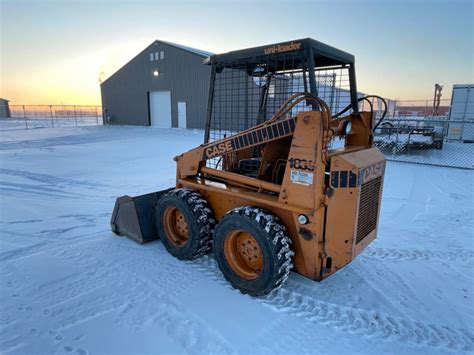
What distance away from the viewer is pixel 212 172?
369 cm

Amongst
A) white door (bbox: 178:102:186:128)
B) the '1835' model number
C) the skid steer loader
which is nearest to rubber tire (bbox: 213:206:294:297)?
the skid steer loader

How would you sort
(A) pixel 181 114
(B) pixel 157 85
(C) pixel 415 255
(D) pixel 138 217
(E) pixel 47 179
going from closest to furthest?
(C) pixel 415 255, (D) pixel 138 217, (E) pixel 47 179, (A) pixel 181 114, (B) pixel 157 85

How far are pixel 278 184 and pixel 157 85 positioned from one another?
24.3 m

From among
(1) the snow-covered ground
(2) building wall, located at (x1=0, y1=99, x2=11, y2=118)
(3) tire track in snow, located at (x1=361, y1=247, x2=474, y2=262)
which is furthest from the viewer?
(2) building wall, located at (x1=0, y1=99, x2=11, y2=118)

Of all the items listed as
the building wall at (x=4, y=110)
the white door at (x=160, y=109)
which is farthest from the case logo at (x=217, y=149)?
the building wall at (x=4, y=110)

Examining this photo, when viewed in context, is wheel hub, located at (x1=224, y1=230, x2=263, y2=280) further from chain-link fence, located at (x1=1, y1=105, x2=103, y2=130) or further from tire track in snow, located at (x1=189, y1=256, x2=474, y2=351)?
chain-link fence, located at (x1=1, y1=105, x2=103, y2=130)

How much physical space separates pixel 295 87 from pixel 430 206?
4.18 meters

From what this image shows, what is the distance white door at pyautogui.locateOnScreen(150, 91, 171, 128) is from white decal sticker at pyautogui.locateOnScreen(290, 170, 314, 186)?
23.4m

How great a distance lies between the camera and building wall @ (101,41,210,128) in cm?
2253

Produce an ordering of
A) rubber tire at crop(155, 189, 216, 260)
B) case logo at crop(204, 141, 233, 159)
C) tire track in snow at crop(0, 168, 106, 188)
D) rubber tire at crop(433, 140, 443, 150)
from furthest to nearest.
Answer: rubber tire at crop(433, 140, 443, 150), tire track in snow at crop(0, 168, 106, 188), rubber tire at crop(155, 189, 216, 260), case logo at crop(204, 141, 233, 159)

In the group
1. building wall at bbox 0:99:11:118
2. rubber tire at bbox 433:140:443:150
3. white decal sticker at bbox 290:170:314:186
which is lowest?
rubber tire at bbox 433:140:443:150

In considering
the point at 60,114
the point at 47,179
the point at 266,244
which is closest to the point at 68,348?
the point at 266,244

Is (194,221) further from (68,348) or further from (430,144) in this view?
(430,144)

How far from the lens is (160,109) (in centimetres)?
2548
